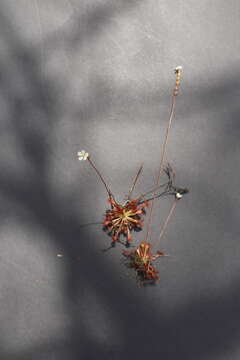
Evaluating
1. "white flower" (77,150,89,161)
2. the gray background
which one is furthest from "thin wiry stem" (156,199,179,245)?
"white flower" (77,150,89,161)

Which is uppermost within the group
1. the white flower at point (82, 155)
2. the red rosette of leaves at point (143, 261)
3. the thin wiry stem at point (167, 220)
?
the white flower at point (82, 155)

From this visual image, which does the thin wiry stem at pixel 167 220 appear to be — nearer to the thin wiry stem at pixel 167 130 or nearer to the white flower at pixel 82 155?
the thin wiry stem at pixel 167 130

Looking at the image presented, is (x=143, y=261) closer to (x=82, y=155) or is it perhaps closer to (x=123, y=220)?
(x=123, y=220)

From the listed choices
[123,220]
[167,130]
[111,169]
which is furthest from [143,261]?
[167,130]

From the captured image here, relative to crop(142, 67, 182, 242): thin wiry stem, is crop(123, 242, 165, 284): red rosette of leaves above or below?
below

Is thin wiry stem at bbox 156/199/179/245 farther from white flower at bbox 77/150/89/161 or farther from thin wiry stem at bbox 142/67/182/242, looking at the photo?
white flower at bbox 77/150/89/161

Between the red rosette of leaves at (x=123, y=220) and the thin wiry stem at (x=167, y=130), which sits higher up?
the thin wiry stem at (x=167, y=130)

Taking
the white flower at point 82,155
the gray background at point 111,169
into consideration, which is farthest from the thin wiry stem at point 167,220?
the white flower at point 82,155

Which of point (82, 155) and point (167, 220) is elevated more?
point (82, 155)

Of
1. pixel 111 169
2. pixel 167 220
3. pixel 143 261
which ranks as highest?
pixel 111 169
